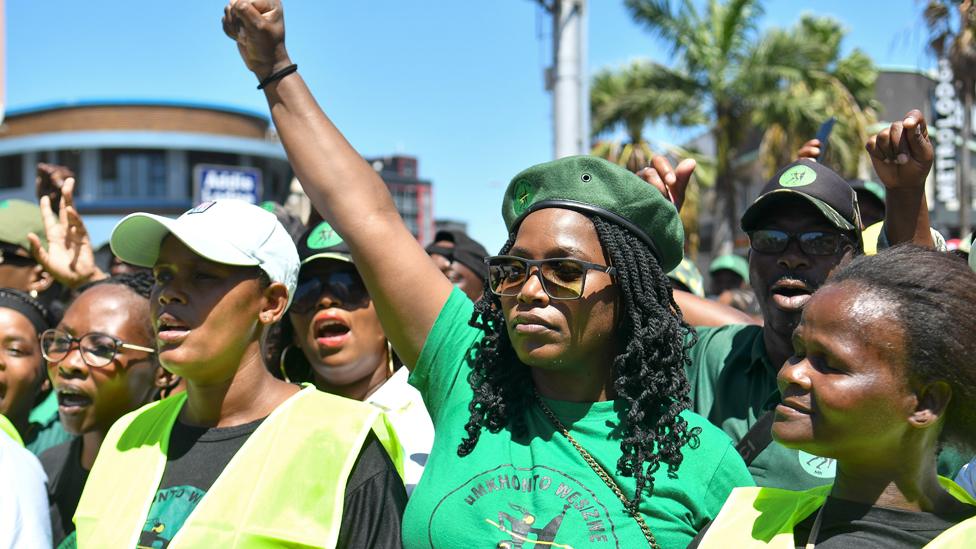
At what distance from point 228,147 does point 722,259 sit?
38.4m

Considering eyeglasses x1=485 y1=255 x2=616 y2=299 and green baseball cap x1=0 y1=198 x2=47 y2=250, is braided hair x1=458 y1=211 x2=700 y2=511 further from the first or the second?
green baseball cap x1=0 y1=198 x2=47 y2=250

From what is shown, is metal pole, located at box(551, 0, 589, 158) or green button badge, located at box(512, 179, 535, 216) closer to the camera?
green button badge, located at box(512, 179, 535, 216)

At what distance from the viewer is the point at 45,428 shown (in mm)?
4215

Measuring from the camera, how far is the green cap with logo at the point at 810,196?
9.93 feet

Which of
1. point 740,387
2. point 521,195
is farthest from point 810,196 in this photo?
point 521,195

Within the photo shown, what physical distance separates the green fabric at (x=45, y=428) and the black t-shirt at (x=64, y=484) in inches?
25.3

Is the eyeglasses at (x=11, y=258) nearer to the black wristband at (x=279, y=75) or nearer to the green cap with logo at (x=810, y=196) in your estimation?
the black wristband at (x=279, y=75)

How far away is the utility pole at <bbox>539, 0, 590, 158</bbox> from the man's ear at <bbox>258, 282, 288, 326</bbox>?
5917 mm

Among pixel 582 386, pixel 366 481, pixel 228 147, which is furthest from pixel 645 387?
pixel 228 147

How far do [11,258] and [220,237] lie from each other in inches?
110

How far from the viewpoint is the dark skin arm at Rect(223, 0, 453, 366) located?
2420mm

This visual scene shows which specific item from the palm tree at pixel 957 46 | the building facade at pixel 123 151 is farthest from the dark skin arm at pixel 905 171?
the building facade at pixel 123 151

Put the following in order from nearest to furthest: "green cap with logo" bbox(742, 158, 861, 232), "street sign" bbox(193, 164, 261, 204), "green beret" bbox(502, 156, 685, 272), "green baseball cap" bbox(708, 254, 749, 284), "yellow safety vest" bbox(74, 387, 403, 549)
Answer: "yellow safety vest" bbox(74, 387, 403, 549), "green beret" bbox(502, 156, 685, 272), "green cap with logo" bbox(742, 158, 861, 232), "green baseball cap" bbox(708, 254, 749, 284), "street sign" bbox(193, 164, 261, 204)

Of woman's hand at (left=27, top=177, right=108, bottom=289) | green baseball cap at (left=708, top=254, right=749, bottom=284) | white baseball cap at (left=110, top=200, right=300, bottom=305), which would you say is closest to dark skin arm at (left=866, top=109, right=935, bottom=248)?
white baseball cap at (left=110, top=200, right=300, bottom=305)
